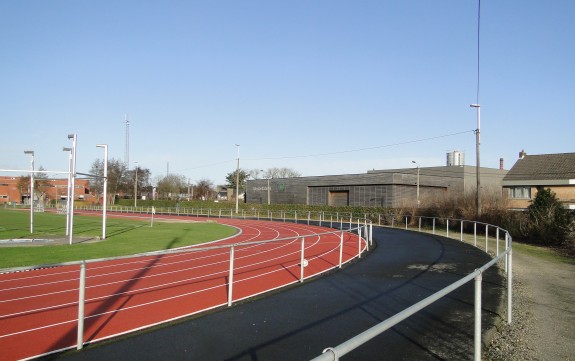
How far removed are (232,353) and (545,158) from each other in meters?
50.5

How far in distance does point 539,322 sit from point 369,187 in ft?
155

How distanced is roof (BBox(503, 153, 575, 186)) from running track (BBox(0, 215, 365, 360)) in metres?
36.6

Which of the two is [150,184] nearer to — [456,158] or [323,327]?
[456,158]

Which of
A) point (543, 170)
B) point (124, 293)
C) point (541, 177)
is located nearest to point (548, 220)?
point (124, 293)

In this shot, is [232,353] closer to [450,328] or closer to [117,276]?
[450,328]

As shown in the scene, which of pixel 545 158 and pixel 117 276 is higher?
pixel 545 158

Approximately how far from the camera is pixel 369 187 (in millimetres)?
53562

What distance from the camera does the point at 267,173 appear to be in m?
117

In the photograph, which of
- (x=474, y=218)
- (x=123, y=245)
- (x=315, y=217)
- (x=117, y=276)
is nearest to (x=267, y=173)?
(x=315, y=217)

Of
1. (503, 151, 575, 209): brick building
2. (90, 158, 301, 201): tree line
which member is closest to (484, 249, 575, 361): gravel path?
(503, 151, 575, 209): brick building

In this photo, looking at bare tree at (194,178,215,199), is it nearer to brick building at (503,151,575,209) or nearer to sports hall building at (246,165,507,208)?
sports hall building at (246,165,507,208)

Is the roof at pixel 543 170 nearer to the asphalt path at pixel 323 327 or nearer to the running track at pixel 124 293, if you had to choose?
the running track at pixel 124 293

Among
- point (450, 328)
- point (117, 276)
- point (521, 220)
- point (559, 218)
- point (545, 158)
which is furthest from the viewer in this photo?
point (545, 158)

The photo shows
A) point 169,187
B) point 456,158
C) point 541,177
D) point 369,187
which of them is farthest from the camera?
point 169,187
